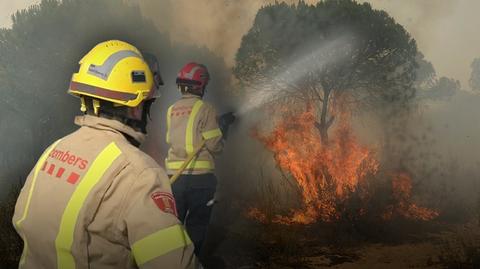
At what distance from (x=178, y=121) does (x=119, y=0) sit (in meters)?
10.0

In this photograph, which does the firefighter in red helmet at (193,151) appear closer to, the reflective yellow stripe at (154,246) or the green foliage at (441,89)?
the reflective yellow stripe at (154,246)

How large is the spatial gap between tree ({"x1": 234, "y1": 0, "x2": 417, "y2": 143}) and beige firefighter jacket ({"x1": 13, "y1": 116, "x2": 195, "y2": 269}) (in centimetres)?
815

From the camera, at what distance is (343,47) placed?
9.53 m

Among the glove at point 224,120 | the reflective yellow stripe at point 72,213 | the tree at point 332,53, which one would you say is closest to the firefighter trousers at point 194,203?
the glove at point 224,120

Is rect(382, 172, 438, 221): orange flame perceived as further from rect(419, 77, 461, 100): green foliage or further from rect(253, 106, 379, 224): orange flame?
rect(419, 77, 461, 100): green foliage

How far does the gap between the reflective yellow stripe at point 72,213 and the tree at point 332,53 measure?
27.0ft

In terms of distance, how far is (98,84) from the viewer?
216cm

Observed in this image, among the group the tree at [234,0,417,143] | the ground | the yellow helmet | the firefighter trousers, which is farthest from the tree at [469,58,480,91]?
the yellow helmet

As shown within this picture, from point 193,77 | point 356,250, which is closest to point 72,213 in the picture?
point 193,77

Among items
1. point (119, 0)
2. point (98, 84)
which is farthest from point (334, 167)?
point (119, 0)

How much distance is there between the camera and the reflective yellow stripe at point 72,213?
1822 millimetres

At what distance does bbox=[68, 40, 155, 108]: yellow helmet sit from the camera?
2.15 metres

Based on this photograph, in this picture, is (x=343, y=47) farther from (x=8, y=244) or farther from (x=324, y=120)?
(x=8, y=244)

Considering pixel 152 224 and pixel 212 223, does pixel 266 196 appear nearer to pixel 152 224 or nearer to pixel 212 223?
pixel 212 223
